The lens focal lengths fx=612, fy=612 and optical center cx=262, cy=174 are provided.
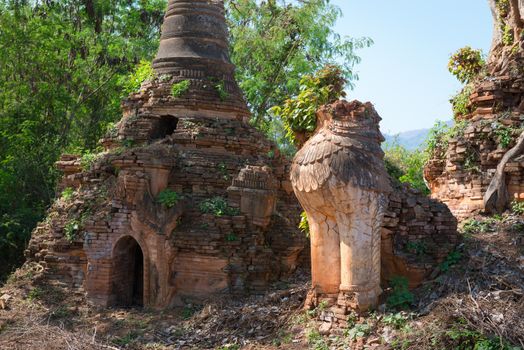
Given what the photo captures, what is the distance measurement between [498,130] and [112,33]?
15707 mm

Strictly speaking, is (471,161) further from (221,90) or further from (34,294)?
(34,294)

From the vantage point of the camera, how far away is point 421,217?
911 centimetres

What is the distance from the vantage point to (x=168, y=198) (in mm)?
10805

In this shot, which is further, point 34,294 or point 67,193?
point 67,193

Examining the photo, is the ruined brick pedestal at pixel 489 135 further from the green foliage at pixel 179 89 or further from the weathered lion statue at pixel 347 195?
the green foliage at pixel 179 89

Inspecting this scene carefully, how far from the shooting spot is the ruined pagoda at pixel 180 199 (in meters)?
10.6

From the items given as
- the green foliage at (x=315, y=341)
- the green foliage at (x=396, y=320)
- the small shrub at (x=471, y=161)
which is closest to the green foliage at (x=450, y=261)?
the green foliage at (x=396, y=320)

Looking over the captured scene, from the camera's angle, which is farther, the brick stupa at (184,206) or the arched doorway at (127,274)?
the arched doorway at (127,274)

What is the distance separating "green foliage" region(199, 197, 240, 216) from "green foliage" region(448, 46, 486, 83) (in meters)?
5.92

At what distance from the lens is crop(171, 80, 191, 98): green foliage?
12.4 m

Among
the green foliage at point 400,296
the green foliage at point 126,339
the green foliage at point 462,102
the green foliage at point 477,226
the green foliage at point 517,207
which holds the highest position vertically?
the green foliage at point 462,102

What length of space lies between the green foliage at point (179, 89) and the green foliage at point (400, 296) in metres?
6.12

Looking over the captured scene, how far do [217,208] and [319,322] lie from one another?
3.45 m

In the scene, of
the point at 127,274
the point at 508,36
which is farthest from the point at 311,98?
the point at 508,36
